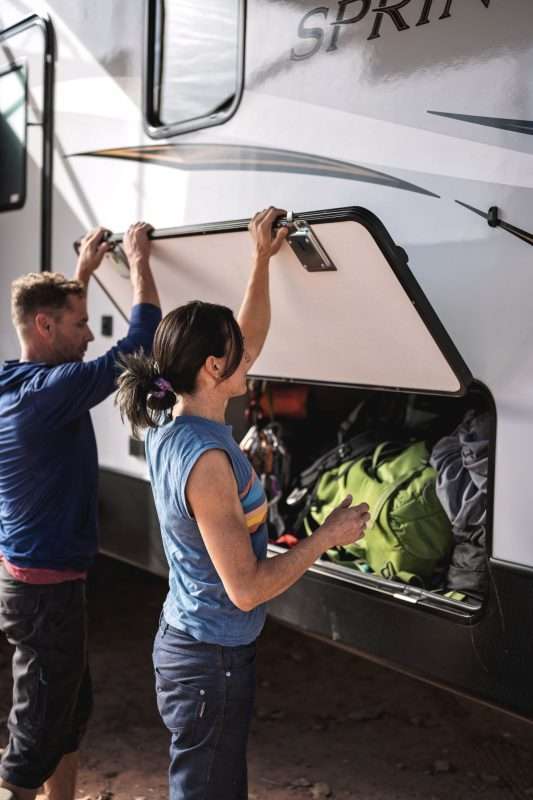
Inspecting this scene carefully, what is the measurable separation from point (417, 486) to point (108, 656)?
6.95 ft

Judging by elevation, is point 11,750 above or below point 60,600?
below

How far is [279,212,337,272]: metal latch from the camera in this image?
8.50 ft

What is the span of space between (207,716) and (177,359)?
30.1 inches

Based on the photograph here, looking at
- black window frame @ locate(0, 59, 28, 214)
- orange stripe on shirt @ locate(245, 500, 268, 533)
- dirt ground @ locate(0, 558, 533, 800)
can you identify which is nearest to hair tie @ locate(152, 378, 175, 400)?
orange stripe on shirt @ locate(245, 500, 268, 533)

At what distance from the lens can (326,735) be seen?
3664 millimetres

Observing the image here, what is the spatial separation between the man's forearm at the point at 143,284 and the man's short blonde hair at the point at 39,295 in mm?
211

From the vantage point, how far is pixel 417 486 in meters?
3.00

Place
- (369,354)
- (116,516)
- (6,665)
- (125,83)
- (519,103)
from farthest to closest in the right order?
(6,665) → (116,516) → (125,83) → (369,354) → (519,103)

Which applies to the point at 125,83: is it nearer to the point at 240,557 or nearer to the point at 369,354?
the point at 369,354

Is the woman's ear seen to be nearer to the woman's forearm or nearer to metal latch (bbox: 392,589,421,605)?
the woman's forearm

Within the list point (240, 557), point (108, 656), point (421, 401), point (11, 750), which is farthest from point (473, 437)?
point (108, 656)

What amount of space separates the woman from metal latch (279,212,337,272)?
23.7 inches

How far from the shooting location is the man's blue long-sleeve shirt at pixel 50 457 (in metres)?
2.69

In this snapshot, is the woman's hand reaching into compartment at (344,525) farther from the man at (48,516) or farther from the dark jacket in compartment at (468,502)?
the man at (48,516)
